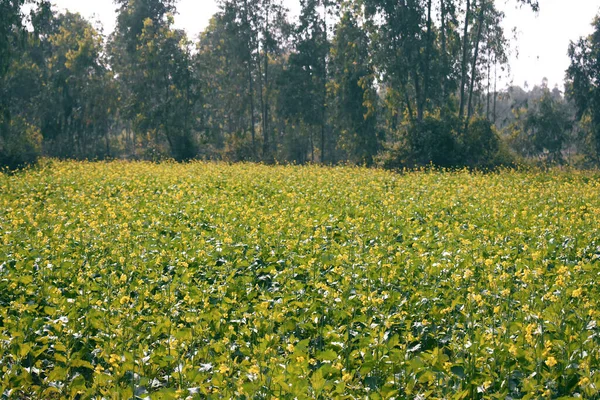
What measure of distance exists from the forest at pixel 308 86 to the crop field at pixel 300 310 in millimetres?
21873

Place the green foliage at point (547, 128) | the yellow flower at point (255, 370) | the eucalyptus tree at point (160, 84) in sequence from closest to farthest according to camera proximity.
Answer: the yellow flower at point (255, 370)
the eucalyptus tree at point (160, 84)
the green foliage at point (547, 128)

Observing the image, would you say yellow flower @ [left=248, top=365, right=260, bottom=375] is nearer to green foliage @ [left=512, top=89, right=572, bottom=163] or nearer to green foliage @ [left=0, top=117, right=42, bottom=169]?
green foliage @ [left=0, top=117, right=42, bottom=169]

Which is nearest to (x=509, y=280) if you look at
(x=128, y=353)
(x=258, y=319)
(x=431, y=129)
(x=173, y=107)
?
(x=258, y=319)

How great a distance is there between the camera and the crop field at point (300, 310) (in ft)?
14.6

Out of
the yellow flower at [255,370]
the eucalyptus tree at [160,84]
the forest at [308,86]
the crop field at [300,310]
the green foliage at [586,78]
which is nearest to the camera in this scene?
the yellow flower at [255,370]

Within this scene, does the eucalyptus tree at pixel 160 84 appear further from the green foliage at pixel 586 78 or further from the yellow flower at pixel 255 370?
the yellow flower at pixel 255 370

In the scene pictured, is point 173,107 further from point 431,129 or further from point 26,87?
point 431,129

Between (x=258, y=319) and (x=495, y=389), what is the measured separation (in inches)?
84.3

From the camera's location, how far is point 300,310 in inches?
237

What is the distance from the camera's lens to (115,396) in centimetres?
425

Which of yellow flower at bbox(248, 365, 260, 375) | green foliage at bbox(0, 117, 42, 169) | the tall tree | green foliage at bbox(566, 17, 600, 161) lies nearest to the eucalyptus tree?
the tall tree

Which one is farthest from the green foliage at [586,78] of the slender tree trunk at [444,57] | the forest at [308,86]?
the slender tree trunk at [444,57]

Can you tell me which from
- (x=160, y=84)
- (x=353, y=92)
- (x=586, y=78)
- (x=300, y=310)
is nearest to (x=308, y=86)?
(x=353, y=92)

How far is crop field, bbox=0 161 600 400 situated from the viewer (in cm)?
445
